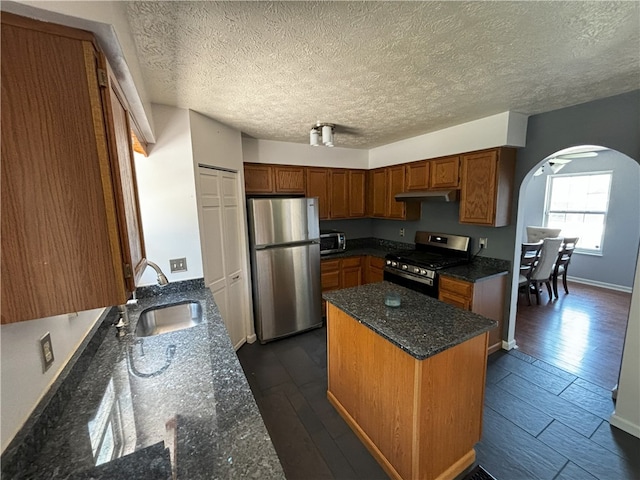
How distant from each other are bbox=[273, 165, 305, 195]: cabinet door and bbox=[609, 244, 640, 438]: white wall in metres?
3.25

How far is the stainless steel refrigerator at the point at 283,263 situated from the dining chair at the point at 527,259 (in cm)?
312

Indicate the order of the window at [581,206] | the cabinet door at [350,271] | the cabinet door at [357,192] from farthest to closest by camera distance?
the window at [581,206], the cabinet door at [357,192], the cabinet door at [350,271]

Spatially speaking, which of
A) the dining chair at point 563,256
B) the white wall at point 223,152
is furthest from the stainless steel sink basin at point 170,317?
the dining chair at point 563,256

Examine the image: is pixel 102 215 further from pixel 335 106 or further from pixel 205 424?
pixel 335 106

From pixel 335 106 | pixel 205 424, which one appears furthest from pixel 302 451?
pixel 335 106

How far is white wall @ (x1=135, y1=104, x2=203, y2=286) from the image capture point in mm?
2086

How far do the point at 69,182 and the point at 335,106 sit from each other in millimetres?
2013

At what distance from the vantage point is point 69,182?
721mm

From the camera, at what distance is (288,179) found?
3.54 m

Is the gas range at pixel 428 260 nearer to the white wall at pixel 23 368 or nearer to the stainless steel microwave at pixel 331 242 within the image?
the stainless steel microwave at pixel 331 242

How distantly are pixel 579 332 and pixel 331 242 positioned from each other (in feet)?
10.9

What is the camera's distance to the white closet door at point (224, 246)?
8.04ft

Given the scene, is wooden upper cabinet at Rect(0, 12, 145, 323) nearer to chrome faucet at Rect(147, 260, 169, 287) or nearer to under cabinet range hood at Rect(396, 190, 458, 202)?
chrome faucet at Rect(147, 260, 169, 287)

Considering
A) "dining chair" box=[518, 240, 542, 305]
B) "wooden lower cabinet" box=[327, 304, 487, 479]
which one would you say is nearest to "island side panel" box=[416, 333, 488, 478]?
"wooden lower cabinet" box=[327, 304, 487, 479]
